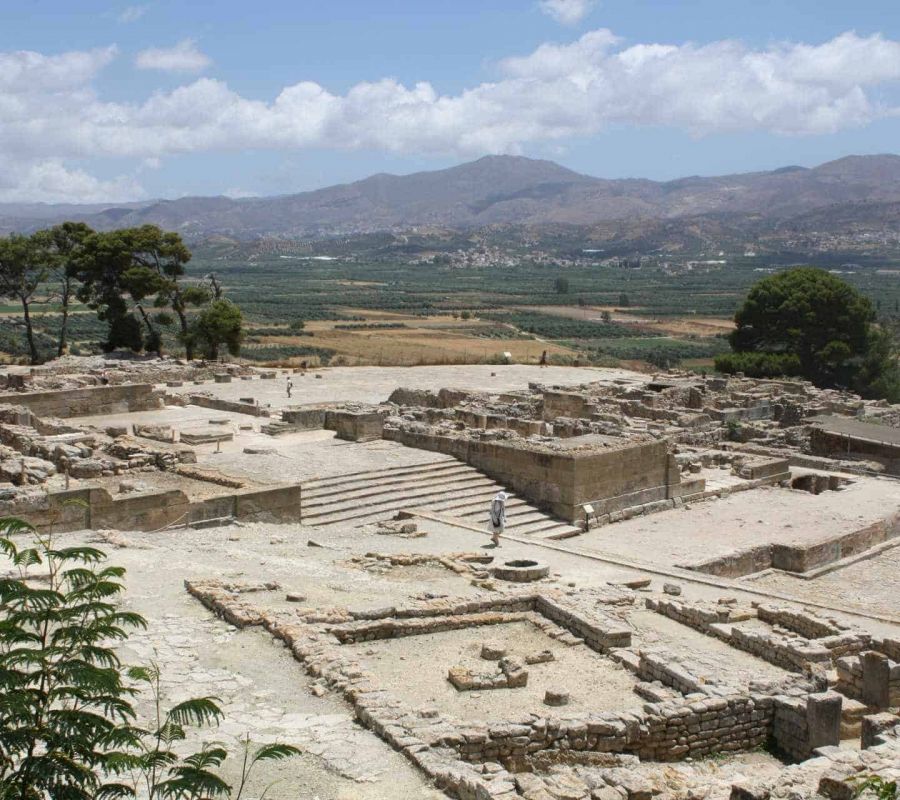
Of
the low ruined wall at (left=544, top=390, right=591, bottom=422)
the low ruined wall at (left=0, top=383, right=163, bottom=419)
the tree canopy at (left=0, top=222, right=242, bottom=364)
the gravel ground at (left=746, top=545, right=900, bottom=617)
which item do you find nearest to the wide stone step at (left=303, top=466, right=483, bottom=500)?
the gravel ground at (left=746, top=545, right=900, bottom=617)

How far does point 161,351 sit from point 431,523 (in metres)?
26.0

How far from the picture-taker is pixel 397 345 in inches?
2504

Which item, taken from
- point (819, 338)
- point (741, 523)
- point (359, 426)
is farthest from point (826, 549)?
point (819, 338)

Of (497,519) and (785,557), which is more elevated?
(497,519)

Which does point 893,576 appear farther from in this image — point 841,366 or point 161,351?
point 161,351

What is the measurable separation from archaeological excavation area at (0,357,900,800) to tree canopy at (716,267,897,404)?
33.8ft

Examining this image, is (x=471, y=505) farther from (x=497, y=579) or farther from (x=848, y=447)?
(x=848, y=447)

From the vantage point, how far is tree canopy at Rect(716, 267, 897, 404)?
130ft

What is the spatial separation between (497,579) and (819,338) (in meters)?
29.7

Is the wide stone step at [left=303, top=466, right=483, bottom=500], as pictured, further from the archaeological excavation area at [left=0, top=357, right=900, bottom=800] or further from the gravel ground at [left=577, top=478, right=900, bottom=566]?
the gravel ground at [left=577, top=478, right=900, bottom=566]

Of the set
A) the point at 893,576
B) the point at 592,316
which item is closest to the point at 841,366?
the point at 893,576

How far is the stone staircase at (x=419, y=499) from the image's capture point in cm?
1788

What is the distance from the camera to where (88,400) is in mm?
25891

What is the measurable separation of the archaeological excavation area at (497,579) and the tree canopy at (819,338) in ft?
33.8
